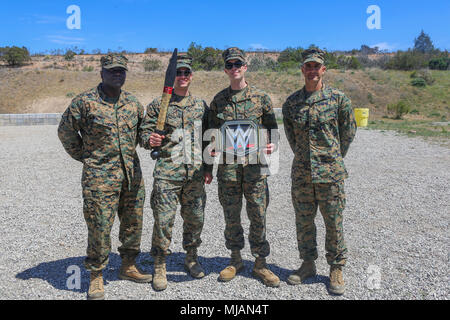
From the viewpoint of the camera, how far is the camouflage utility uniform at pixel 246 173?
3.58m

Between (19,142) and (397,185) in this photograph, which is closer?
(397,185)

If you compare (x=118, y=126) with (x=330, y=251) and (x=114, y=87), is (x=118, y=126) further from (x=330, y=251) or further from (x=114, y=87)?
(x=330, y=251)

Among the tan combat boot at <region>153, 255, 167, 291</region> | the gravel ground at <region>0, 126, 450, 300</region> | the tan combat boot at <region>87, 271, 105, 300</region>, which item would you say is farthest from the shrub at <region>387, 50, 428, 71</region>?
the tan combat boot at <region>87, 271, 105, 300</region>

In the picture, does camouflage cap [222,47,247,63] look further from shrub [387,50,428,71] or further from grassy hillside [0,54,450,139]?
shrub [387,50,428,71]

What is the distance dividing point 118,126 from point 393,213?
4662 millimetres

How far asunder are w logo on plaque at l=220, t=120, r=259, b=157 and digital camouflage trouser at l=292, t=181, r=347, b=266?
23.9 inches

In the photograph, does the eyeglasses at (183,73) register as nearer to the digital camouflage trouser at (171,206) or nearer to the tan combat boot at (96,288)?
the digital camouflage trouser at (171,206)

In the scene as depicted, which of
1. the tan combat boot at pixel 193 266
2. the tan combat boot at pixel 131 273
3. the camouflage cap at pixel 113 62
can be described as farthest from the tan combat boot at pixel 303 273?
the camouflage cap at pixel 113 62

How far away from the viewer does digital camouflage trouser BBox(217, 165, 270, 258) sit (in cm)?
359

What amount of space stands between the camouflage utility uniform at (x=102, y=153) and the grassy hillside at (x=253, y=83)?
23.6m

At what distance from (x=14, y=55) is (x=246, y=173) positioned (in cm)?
4498

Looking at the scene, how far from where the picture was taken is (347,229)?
534 cm

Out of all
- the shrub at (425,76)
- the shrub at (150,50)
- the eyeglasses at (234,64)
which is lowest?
the eyeglasses at (234,64)
